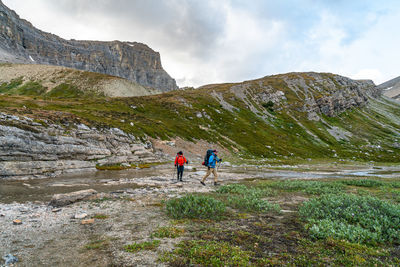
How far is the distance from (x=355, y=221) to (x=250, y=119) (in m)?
121

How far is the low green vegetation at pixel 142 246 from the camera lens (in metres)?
7.41

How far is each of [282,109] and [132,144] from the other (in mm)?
135857

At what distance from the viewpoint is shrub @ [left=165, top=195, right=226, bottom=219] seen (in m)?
11.5

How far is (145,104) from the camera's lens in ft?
336

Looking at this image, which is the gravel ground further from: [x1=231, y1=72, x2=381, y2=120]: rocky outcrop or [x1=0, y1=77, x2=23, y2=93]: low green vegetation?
[x1=0, y1=77, x2=23, y2=93]: low green vegetation

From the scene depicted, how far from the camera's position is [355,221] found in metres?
10.3

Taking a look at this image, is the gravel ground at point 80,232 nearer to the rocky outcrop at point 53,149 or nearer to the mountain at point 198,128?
the rocky outcrop at point 53,149

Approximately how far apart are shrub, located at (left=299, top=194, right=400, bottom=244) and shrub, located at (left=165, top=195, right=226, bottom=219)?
187 inches

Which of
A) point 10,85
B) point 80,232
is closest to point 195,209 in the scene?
point 80,232

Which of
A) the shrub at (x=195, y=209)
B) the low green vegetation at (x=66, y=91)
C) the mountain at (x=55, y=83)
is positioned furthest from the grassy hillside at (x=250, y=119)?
the shrub at (x=195, y=209)

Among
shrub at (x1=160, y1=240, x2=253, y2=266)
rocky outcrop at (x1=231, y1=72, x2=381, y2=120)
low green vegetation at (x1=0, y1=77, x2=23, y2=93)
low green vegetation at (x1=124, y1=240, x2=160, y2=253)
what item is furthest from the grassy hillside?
shrub at (x1=160, y1=240, x2=253, y2=266)

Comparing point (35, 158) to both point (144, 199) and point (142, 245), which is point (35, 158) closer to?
point (144, 199)

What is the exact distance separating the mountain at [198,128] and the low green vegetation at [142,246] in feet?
89.8

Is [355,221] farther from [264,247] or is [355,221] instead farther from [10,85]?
[10,85]
